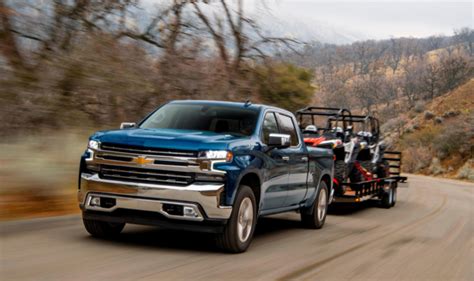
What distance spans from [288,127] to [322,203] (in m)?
2.06

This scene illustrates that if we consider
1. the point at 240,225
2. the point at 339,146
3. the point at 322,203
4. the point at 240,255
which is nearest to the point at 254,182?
the point at 240,225

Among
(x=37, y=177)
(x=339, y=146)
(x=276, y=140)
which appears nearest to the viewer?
(x=276, y=140)

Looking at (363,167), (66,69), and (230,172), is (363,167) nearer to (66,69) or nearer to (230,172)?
(66,69)

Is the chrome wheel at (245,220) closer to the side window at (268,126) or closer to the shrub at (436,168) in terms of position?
the side window at (268,126)

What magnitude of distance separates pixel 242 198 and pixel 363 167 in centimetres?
897

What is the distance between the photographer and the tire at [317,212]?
12062 mm

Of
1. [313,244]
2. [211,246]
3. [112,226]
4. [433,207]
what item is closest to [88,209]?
[112,226]

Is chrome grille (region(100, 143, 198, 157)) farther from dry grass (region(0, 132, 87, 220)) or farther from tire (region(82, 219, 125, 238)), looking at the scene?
dry grass (region(0, 132, 87, 220))

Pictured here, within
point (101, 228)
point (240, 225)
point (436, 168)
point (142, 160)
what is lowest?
point (436, 168)

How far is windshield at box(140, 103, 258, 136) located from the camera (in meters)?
9.66

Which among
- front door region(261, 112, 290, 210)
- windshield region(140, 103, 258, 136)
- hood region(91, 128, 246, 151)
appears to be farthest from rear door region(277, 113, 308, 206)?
hood region(91, 128, 246, 151)

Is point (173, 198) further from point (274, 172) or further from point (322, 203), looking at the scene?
point (322, 203)

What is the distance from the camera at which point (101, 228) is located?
9031 millimetres

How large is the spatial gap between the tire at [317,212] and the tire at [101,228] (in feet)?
12.6
